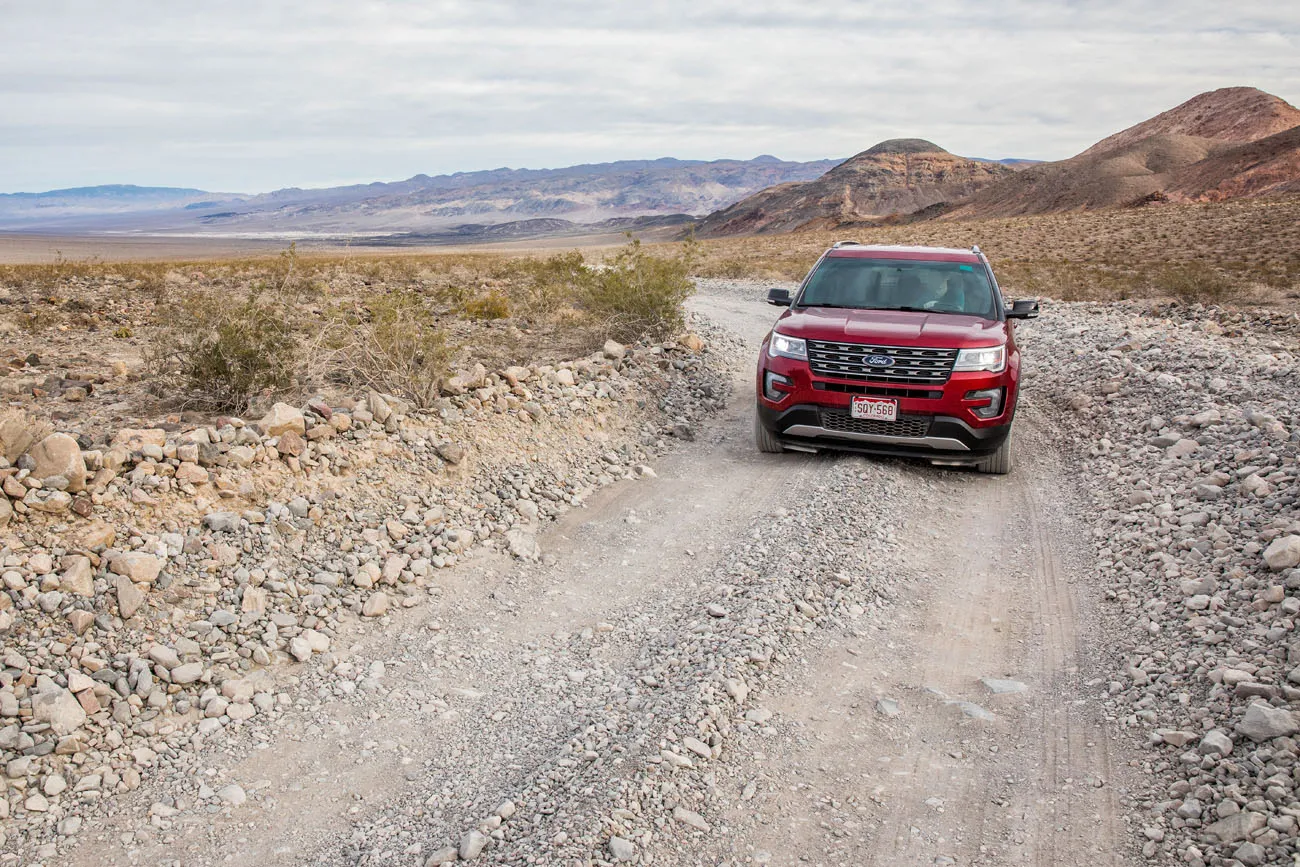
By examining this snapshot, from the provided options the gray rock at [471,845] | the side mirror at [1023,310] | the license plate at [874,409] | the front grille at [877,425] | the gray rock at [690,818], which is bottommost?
the gray rock at [471,845]

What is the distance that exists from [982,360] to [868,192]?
135 meters

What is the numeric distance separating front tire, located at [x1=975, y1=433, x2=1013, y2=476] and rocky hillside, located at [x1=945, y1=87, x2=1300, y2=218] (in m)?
87.4

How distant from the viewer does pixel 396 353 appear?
8.05 meters

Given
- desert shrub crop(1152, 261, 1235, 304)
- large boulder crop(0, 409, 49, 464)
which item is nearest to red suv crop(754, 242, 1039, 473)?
large boulder crop(0, 409, 49, 464)

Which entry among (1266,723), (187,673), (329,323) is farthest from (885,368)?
(187,673)

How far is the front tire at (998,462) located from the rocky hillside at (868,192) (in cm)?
11926

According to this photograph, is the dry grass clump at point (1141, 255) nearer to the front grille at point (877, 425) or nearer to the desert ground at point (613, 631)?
the front grille at point (877, 425)

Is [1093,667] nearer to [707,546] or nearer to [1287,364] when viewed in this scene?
[707,546]

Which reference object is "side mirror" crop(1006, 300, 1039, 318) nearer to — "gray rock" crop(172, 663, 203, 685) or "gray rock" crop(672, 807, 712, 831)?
"gray rock" crop(672, 807, 712, 831)

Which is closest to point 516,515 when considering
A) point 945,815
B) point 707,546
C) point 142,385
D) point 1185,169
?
point 707,546

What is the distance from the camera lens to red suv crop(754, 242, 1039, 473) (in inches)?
275

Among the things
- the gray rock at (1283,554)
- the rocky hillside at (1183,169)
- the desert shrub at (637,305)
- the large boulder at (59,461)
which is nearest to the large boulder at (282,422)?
the large boulder at (59,461)

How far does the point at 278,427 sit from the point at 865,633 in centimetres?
404

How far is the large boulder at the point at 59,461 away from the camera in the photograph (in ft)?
15.9
